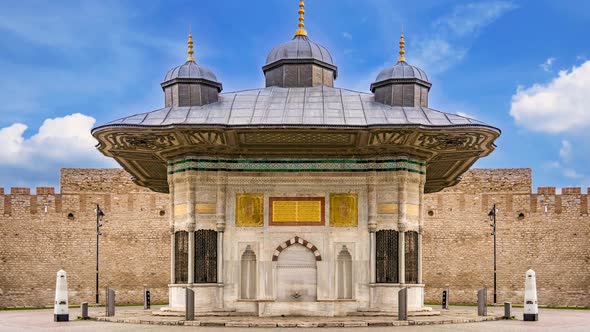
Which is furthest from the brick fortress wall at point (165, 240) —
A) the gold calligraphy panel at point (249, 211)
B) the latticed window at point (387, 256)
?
the gold calligraphy panel at point (249, 211)

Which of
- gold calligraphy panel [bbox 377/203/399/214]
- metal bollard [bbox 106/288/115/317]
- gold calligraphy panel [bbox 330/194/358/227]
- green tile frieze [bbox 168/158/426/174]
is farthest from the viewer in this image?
metal bollard [bbox 106/288/115/317]

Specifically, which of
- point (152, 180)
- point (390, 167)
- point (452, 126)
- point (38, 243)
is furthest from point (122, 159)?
point (38, 243)

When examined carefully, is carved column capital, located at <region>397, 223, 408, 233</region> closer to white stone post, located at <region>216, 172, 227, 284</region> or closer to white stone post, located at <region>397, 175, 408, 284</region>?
white stone post, located at <region>397, 175, 408, 284</region>

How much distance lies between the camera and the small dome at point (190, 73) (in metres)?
20.9

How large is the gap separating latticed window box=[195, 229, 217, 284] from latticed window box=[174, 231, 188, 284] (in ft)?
1.06

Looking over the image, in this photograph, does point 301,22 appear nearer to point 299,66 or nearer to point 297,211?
point 299,66

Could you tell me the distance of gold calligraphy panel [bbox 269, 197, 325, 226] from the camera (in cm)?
1972

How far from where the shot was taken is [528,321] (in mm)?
19969

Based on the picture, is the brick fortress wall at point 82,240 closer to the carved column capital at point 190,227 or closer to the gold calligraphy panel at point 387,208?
the carved column capital at point 190,227

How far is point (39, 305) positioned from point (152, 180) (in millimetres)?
11924

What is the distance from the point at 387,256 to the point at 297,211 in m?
2.56

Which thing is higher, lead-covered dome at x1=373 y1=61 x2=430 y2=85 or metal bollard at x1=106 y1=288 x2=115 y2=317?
lead-covered dome at x1=373 y1=61 x2=430 y2=85

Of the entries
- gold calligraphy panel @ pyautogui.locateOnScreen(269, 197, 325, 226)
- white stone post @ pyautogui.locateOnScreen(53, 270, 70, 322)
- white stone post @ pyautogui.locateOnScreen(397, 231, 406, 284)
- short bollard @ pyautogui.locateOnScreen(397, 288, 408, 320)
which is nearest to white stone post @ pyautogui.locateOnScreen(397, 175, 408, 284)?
white stone post @ pyautogui.locateOnScreen(397, 231, 406, 284)

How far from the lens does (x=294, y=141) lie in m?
Answer: 19.6
